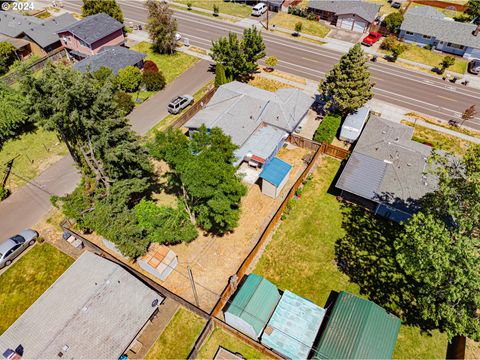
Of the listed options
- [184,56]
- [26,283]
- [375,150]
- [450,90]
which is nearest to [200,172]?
[26,283]

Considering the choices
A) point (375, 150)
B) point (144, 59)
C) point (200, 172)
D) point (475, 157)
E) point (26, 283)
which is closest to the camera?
point (475, 157)

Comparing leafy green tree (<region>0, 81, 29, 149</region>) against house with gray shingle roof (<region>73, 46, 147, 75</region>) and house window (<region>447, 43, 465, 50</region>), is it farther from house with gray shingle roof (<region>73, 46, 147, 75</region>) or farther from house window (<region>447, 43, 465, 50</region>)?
house window (<region>447, 43, 465, 50</region>)

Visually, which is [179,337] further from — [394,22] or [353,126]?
[394,22]

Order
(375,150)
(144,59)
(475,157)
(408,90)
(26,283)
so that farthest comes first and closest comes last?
(144,59), (408,90), (375,150), (26,283), (475,157)

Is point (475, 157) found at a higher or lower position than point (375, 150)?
higher

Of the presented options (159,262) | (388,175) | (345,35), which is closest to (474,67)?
(345,35)

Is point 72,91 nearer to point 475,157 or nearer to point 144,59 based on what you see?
point 475,157

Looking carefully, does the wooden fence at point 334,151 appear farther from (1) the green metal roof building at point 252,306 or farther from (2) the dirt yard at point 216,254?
(1) the green metal roof building at point 252,306
